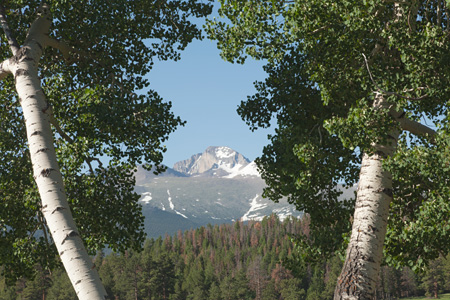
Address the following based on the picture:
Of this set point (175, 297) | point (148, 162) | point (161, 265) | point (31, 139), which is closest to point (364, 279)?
point (148, 162)

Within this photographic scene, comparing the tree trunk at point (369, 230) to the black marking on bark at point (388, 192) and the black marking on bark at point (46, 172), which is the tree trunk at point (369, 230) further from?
the black marking on bark at point (46, 172)

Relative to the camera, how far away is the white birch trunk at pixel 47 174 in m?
9.61

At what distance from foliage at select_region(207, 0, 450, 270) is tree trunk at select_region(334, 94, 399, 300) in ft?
1.87

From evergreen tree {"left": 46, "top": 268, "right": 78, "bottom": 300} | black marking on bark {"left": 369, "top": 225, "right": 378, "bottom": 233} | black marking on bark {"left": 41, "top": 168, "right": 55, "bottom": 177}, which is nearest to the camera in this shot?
black marking on bark {"left": 41, "top": 168, "right": 55, "bottom": 177}

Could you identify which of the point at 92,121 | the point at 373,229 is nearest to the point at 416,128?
the point at 373,229

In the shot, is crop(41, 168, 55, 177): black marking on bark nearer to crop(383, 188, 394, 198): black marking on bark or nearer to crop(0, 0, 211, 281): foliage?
crop(0, 0, 211, 281): foliage

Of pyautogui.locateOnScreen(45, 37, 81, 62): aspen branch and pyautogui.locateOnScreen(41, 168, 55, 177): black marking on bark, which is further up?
pyautogui.locateOnScreen(45, 37, 81, 62): aspen branch

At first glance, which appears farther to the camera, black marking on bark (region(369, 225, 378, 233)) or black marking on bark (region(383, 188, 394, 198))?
black marking on bark (region(383, 188, 394, 198))

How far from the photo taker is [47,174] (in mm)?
10680

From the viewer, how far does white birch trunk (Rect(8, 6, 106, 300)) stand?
31.5 feet

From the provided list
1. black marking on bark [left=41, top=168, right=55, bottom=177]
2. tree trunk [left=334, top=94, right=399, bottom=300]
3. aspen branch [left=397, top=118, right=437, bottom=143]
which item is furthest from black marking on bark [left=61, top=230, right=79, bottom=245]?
aspen branch [left=397, top=118, right=437, bottom=143]

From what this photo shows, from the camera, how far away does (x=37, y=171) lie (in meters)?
10.8

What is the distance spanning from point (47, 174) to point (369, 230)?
7257 mm

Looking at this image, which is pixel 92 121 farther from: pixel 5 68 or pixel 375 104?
pixel 375 104
